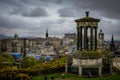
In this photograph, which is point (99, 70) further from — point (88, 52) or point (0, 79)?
point (0, 79)

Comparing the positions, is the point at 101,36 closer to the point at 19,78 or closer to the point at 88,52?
the point at 88,52

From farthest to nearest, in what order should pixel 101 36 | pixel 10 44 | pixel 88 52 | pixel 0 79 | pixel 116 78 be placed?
pixel 10 44, pixel 101 36, pixel 88 52, pixel 116 78, pixel 0 79

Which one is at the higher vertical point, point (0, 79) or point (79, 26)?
point (79, 26)

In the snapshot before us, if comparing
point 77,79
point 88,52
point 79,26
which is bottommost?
point 77,79

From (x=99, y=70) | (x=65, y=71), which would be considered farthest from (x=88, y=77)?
(x=65, y=71)

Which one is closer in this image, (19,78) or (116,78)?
(19,78)

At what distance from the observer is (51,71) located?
42688mm

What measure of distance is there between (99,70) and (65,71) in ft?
16.0

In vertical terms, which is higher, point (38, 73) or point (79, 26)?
point (79, 26)

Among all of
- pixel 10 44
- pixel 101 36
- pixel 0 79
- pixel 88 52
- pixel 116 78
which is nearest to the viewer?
pixel 0 79

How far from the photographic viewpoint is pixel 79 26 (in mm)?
41750

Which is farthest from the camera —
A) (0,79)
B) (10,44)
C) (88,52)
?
(10,44)

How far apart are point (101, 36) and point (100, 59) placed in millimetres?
61894

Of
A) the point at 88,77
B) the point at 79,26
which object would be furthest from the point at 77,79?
the point at 79,26
